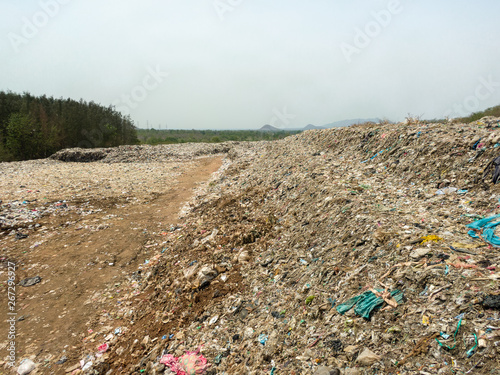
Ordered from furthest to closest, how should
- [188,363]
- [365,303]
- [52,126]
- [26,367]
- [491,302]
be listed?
1. [52,126]
2. [26,367]
3. [188,363]
4. [365,303]
5. [491,302]

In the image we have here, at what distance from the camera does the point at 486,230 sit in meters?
2.51

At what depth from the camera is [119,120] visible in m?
31.9

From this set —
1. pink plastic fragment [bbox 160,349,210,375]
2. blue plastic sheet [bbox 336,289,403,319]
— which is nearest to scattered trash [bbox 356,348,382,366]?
blue plastic sheet [bbox 336,289,403,319]

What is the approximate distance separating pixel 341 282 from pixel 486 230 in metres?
1.56

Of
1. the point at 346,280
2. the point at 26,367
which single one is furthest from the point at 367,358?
the point at 26,367

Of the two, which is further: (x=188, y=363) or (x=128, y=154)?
(x=128, y=154)

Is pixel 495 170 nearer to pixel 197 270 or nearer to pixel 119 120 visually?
pixel 197 270

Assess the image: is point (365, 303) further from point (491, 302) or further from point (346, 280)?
point (491, 302)

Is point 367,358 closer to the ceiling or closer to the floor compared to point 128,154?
closer to the floor

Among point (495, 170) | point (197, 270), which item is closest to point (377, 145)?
point (495, 170)

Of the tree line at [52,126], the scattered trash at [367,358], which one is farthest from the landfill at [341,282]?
the tree line at [52,126]

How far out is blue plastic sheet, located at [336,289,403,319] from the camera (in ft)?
6.73

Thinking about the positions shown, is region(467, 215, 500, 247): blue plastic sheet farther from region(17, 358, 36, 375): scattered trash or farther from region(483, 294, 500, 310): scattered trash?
region(17, 358, 36, 375): scattered trash

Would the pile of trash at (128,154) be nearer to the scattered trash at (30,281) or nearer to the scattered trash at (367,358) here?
the scattered trash at (30,281)
